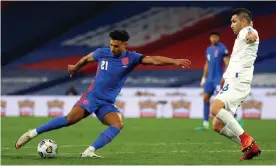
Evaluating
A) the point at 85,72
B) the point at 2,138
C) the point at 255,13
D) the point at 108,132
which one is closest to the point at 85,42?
the point at 85,72

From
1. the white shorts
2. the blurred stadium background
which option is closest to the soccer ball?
the white shorts

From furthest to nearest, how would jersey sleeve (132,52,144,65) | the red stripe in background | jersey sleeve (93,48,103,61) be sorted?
the red stripe in background
jersey sleeve (93,48,103,61)
jersey sleeve (132,52,144,65)

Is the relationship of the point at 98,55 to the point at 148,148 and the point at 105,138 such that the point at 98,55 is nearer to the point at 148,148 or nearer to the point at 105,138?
the point at 105,138

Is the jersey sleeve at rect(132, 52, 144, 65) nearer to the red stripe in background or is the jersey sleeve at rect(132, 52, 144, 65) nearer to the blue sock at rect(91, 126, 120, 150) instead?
the blue sock at rect(91, 126, 120, 150)

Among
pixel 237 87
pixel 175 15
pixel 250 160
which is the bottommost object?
pixel 250 160

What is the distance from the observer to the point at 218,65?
16844 millimetres

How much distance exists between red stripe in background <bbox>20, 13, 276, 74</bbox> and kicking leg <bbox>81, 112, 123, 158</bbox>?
1967 centimetres

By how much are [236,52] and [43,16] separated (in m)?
22.1

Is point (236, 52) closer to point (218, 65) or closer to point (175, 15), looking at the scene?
point (218, 65)

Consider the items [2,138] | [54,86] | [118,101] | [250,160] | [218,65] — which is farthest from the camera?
[54,86]

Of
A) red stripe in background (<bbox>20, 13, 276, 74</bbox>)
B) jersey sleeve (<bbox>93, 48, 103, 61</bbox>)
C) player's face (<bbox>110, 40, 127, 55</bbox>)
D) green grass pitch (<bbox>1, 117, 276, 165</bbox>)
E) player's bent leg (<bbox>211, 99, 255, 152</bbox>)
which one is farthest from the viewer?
red stripe in background (<bbox>20, 13, 276, 74</bbox>)

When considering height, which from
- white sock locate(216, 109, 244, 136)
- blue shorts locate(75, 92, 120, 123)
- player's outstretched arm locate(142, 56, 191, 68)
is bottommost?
white sock locate(216, 109, 244, 136)

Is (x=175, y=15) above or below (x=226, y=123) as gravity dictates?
above

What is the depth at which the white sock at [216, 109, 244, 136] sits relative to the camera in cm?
930
